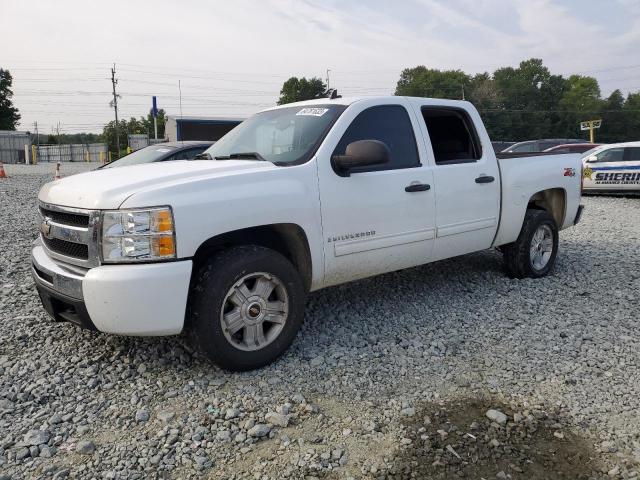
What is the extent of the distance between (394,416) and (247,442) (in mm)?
848

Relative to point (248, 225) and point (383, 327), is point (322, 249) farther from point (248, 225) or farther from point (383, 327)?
point (383, 327)

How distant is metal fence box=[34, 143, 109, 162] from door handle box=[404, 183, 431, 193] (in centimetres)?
5081

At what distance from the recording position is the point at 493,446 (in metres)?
2.78

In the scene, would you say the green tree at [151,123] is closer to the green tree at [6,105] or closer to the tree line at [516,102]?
the tree line at [516,102]

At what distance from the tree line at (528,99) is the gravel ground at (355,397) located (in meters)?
Result: 72.3

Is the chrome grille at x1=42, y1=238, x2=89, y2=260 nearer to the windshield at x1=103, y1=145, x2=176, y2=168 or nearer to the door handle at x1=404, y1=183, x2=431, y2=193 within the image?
the door handle at x1=404, y1=183, x2=431, y2=193

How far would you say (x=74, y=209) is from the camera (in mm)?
3340

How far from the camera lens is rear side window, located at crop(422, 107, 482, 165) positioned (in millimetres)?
4902

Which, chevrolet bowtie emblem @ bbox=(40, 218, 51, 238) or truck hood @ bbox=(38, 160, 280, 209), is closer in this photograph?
truck hood @ bbox=(38, 160, 280, 209)

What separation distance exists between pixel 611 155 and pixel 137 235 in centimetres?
Answer: 1497

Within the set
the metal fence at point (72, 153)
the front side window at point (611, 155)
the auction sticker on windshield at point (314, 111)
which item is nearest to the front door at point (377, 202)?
the auction sticker on windshield at point (314, 111)

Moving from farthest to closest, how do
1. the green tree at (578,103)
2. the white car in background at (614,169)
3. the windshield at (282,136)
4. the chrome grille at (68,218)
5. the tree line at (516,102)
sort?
the green tree at (578,103), the tree line at (516,102), the white car in background at (614,169), the windshield at (282,136), the chrome grille at (68,218)

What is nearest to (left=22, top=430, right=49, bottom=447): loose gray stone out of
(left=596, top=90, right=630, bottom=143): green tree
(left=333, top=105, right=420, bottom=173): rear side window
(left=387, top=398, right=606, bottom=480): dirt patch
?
(left=387, top=398, right=606, bottom=480): dirt patch

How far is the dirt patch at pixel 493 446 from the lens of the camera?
2584mm
